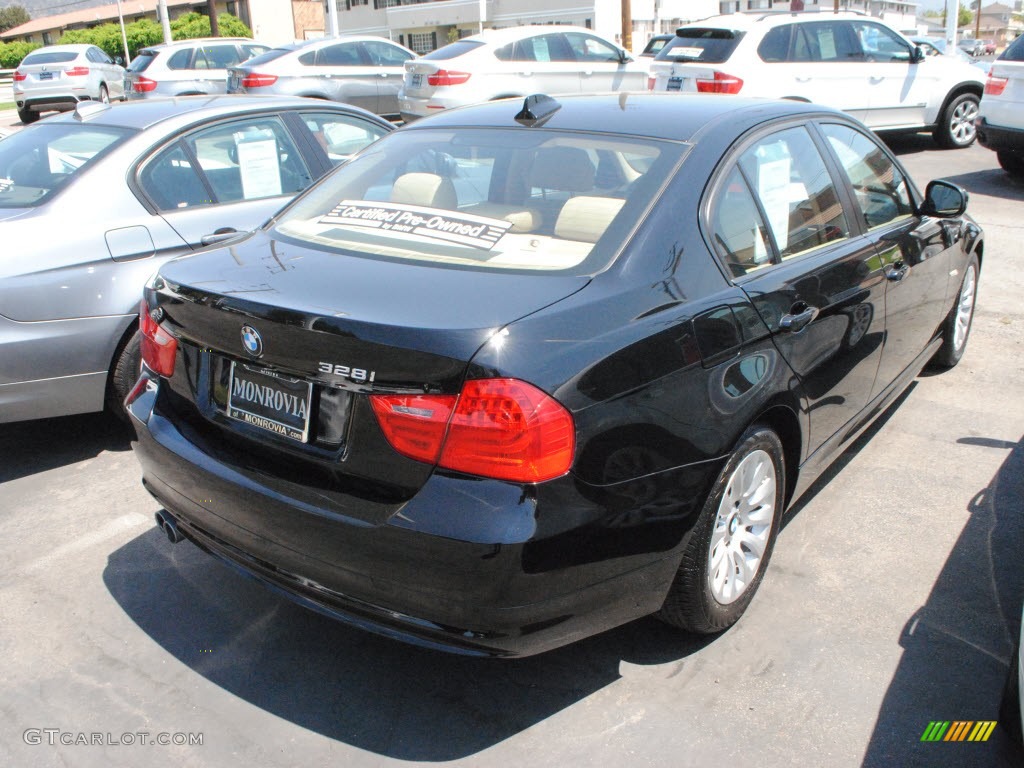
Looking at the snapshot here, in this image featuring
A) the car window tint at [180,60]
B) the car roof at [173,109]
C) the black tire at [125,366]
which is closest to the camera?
the black tire at [125,366]

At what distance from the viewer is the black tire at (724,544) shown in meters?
2.79

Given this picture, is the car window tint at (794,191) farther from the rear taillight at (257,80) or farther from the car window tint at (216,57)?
the car window tint at (216,57)

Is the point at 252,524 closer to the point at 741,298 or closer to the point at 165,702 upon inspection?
the point at 165,702

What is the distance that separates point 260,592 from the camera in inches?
135

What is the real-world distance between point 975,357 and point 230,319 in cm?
475

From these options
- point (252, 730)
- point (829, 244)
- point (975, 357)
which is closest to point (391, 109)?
point (975, 357)

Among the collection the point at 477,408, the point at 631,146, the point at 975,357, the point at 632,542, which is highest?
the point at 631,146

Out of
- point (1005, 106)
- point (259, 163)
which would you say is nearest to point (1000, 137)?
point (1005, 106)

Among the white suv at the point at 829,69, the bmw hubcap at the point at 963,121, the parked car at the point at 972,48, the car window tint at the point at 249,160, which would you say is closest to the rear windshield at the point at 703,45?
the white suv at the point at 829,69

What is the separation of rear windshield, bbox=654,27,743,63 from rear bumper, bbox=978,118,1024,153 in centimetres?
289

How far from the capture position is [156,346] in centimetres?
304

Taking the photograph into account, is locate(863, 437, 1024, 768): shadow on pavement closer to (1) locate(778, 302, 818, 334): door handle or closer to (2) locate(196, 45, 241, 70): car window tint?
(1) locate(778, 302, 818, 334): door handle

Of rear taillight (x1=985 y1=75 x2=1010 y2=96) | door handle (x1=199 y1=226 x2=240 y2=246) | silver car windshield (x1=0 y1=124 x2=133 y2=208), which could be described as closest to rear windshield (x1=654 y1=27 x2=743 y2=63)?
rear taillight (x1=985 y1=75 x2=1010 y2=96)

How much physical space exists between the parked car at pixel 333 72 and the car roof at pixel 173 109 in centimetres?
957
